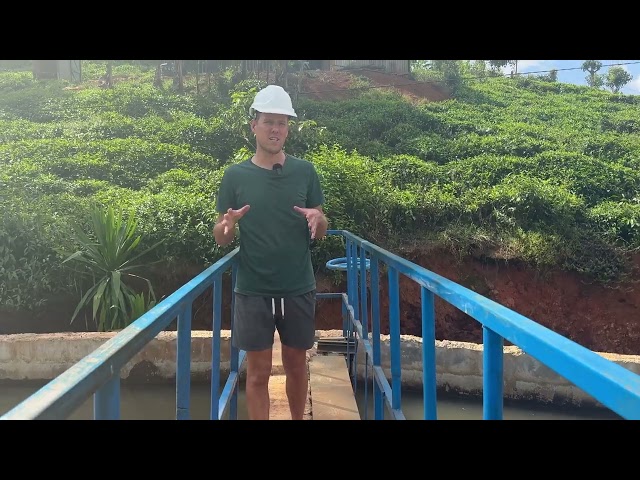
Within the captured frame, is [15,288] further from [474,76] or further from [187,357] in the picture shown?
[474,76]

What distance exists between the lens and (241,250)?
7.41 ft

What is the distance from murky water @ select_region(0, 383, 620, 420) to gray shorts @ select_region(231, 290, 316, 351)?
316 centimetres

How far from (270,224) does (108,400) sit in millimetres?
1332

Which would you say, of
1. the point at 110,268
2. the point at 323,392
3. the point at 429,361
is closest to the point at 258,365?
the point at 429,361

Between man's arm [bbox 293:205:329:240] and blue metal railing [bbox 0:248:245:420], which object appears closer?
blue metal railing [bbox 0:248:245:420]

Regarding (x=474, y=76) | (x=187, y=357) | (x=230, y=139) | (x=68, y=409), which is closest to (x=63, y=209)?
(x=230, y=139)

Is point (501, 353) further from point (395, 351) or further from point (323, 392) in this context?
point (323, 392)

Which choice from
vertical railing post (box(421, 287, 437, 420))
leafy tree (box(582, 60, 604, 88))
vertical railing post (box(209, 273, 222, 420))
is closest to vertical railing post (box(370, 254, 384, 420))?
vertical railing post (box(209, 273, 222, 420))

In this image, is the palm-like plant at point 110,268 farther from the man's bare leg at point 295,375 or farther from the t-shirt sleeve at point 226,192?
the t-shirt sleeve at point 226,192

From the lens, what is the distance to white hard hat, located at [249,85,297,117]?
84.3 inches

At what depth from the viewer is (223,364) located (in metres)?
5.66

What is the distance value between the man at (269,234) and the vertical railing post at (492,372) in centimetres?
115

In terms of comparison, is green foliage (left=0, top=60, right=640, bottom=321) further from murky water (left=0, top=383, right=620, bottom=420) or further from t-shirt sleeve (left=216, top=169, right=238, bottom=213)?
t-shirt sleeve (left=216, top=169, right=238, bottom=213)

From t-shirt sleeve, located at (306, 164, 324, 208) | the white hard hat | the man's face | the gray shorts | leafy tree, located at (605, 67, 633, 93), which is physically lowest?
the gray shorts
